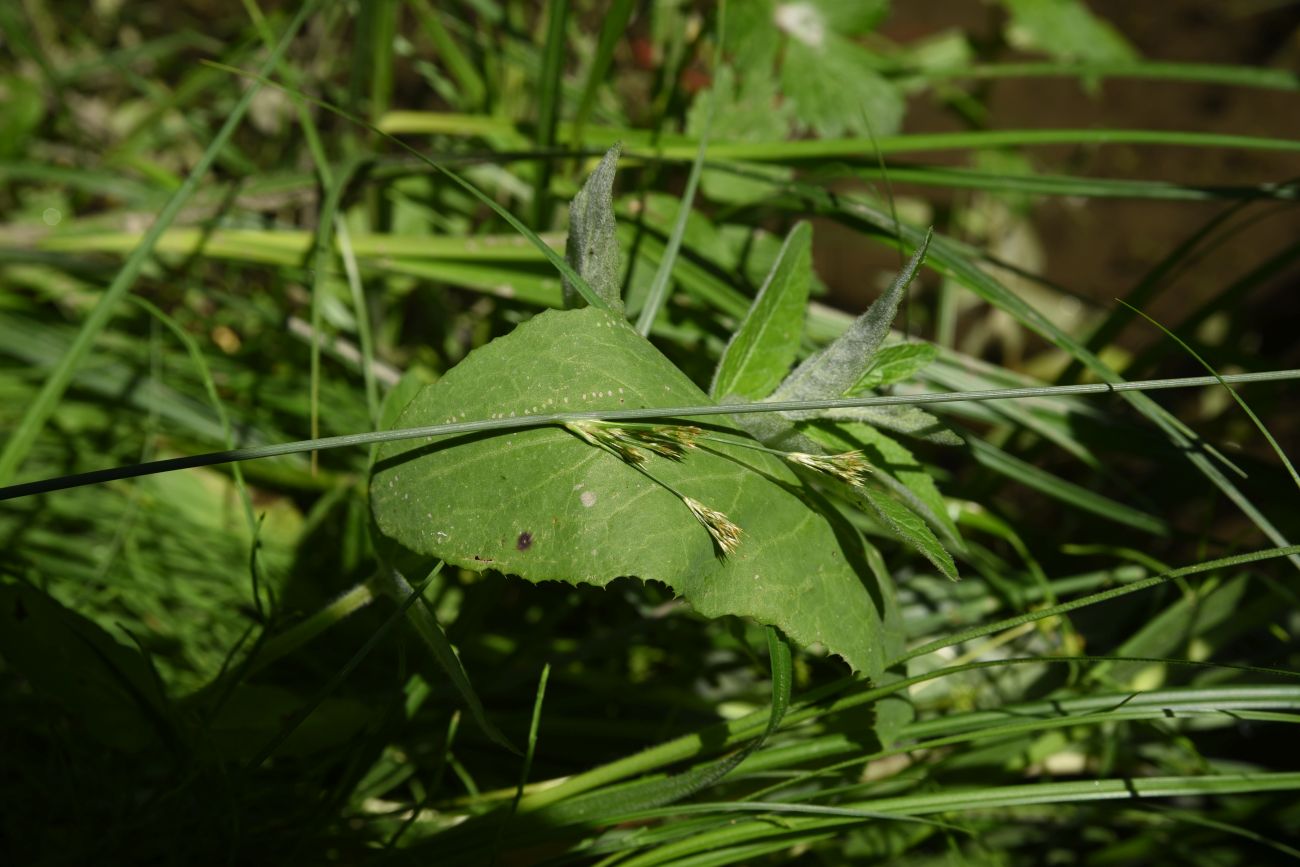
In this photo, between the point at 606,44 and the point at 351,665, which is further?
the point at 606,44

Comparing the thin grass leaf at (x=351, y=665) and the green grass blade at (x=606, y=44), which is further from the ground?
the green grass blade at (x=606, y=44)

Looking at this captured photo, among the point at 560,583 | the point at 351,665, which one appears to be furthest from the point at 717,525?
the point at 560,583

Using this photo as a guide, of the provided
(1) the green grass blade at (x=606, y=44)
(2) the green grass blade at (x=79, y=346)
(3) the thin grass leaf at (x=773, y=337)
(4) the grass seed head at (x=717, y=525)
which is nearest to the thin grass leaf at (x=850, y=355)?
(3) the thin grass leaf at (x=773, y=337)

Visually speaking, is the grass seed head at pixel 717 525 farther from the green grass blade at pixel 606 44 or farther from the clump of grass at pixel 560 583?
the green grass blade at pixel 606 44

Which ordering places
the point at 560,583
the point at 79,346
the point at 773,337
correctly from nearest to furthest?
the point at 773,337, the point at 79,346, the point at 560,583

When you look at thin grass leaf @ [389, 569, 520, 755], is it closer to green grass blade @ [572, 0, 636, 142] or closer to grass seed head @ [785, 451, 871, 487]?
grass seed head @ [785, 451, 871, 487]

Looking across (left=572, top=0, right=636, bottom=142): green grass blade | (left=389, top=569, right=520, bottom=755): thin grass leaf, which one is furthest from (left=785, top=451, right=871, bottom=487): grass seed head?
(left=572, top=0, right=636, bottom=142): green grass blade

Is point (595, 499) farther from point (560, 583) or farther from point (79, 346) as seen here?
point (79, 346)

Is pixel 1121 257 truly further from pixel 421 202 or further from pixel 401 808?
pixel 401 808
